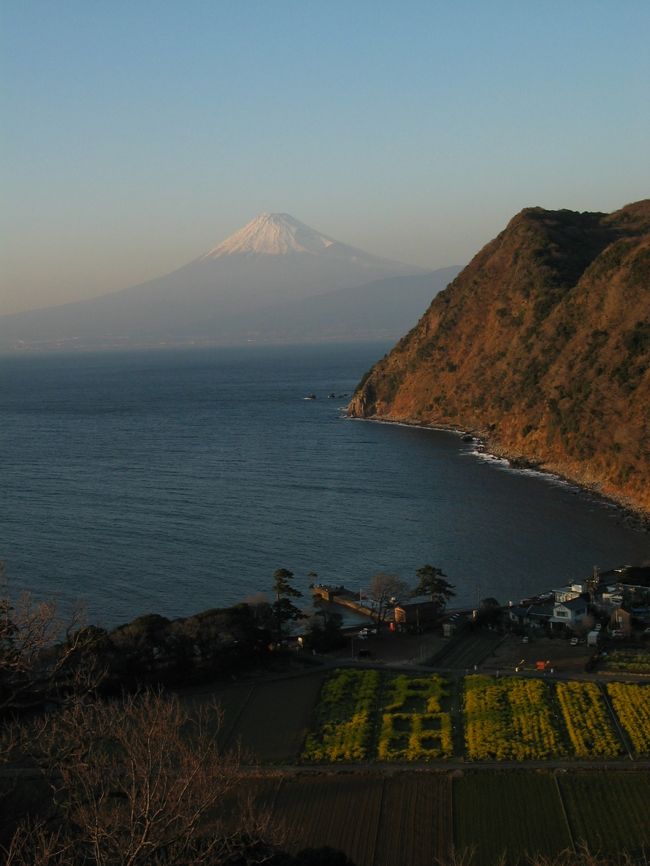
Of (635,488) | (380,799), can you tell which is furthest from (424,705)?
(635,488)

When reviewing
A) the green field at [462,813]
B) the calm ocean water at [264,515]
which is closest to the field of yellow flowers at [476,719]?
the green field at [462,813]

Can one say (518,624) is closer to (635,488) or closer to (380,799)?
(380,799)

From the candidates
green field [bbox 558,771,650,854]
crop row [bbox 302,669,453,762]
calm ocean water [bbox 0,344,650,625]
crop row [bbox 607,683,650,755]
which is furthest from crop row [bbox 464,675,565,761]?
calm ocean water [bbox 0,344,650,625]

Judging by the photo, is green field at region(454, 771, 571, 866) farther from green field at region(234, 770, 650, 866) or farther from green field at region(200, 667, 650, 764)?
green field at region(200, 667, 650, 764)

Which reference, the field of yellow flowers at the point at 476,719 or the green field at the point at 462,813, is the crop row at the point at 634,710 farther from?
the green field at the point at 462,813

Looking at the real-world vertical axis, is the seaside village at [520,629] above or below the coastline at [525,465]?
below

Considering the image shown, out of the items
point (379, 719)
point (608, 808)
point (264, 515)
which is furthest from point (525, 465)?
point (608, 808)

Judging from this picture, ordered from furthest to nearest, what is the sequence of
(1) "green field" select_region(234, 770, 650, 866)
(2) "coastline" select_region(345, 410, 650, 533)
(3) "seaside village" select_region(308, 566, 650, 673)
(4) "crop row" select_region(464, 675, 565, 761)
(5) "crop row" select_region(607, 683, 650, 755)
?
(2) "coastline" select_region(345, 410, 650, 533) < (3) "seaside village" select_region(308, 566, 650, 673) < (5) "crop row" select_region(607, 683, 650, 755) < (4) "crop row" select_region(464, 675, 565, 761) < (1) "green field" select_region(234, 770, 650, 866)

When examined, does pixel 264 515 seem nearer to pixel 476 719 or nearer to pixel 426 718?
pixel 426 718
